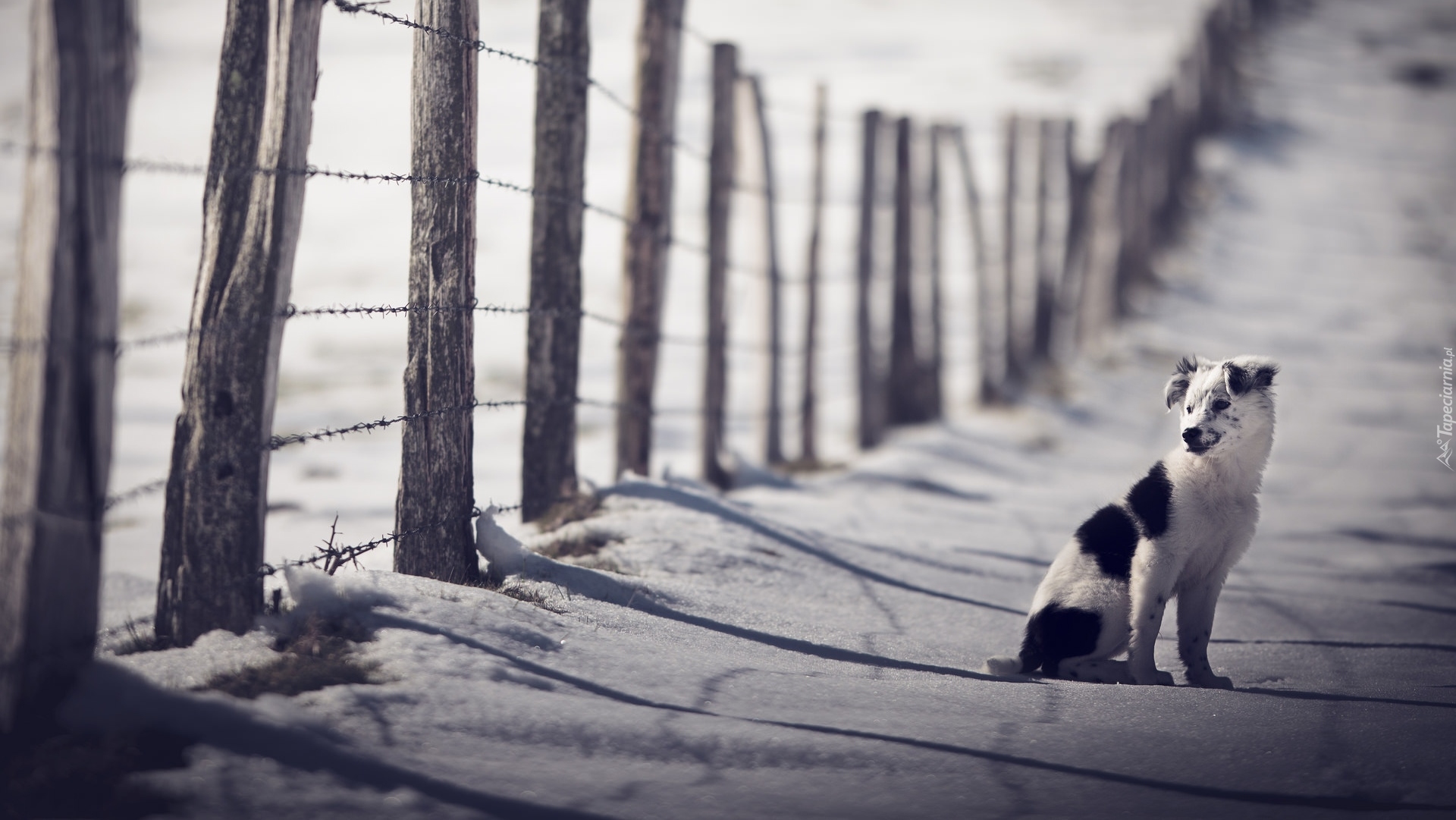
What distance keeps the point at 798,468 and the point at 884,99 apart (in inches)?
583

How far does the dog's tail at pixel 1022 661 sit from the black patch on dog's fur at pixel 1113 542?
31cm

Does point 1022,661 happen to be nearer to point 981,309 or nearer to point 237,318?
point 237,318

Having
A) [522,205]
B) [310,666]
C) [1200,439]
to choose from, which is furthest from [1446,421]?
[522,205]

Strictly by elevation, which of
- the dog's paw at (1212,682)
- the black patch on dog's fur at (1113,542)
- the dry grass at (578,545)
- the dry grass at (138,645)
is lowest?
the dog's paw at (1212,682)

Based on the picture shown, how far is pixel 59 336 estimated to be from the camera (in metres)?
2.67

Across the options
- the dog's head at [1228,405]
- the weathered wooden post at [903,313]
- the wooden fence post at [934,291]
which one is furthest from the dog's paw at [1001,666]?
the wooden fence post at [934,291]

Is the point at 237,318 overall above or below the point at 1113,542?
above

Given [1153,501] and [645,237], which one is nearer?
[1153,501]

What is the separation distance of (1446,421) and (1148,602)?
881cm

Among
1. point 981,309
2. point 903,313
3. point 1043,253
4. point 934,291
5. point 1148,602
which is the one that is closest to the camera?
point 1148,602

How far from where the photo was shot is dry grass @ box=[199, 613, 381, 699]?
287 centimetres

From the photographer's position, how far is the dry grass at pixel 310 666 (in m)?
2.87

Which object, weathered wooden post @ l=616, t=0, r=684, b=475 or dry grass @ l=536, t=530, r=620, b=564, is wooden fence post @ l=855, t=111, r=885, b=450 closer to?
weathered wooden post @ l=616, t=0, r=684, b=475

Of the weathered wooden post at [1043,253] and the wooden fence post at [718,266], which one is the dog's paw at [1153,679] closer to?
the wooden fence post at [718,266]
